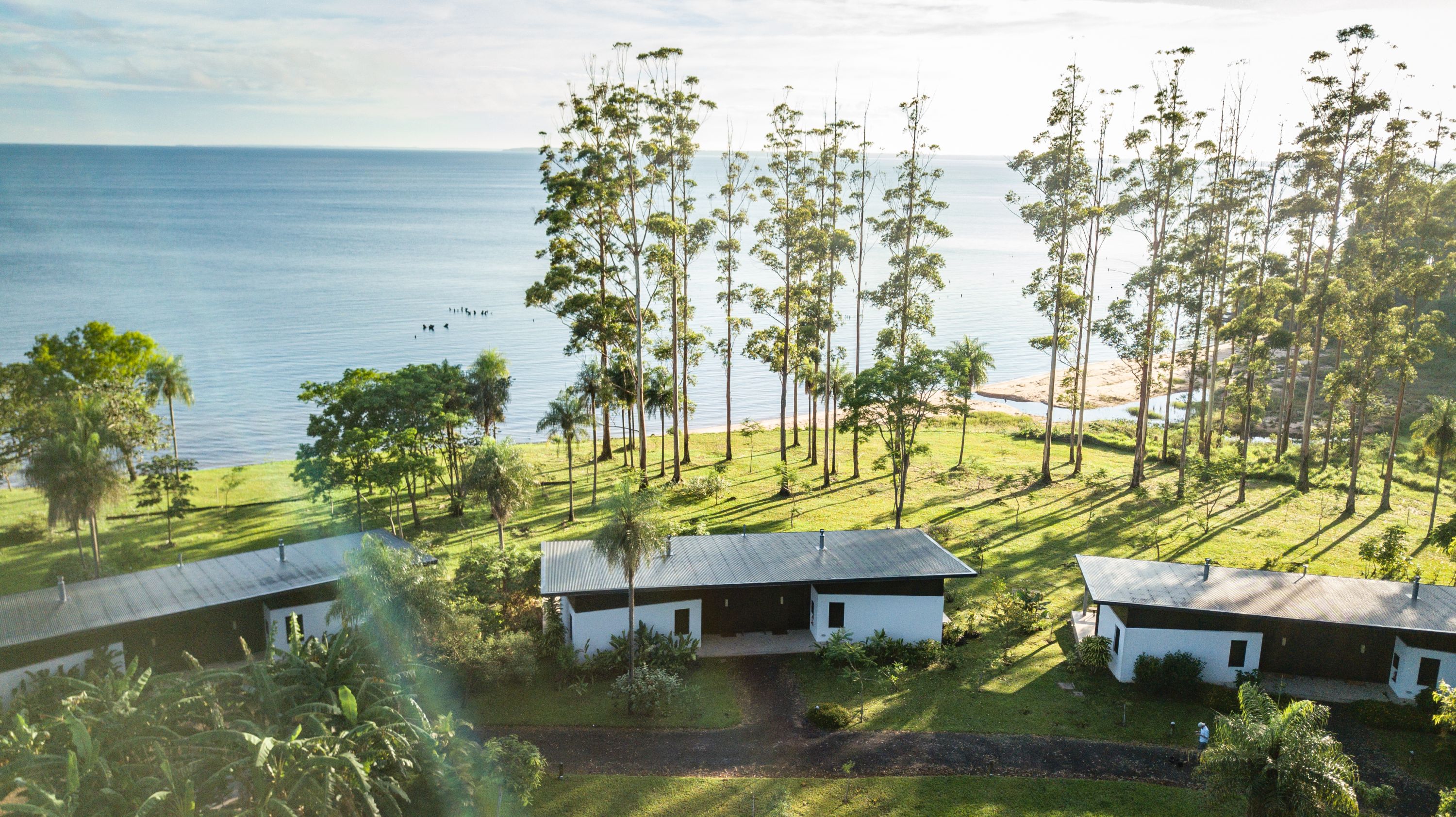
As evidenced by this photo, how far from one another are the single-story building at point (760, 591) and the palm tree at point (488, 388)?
1626 centimetres

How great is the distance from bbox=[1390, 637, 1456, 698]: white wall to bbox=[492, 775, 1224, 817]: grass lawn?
31.6 feet

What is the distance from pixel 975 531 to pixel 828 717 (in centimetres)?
1741

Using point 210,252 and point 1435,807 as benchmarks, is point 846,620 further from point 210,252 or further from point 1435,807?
point 210,252

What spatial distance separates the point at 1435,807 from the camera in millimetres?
18766

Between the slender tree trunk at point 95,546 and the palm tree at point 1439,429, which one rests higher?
the palm tree at point 1439,429

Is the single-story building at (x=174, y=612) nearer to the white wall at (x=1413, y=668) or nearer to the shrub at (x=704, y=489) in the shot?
the shrub at (x=704, y=489)

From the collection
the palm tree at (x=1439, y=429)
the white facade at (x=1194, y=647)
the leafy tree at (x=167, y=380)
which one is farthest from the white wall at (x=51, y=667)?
the palm tree at (x=1439, y=429)

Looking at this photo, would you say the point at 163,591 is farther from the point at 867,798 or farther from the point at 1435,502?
the point at 1435,502

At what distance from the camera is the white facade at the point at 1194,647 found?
24312 millimetres

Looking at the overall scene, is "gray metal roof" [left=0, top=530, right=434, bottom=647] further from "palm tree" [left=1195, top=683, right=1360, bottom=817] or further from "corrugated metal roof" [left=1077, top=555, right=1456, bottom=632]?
"corrugated metal roof" [left=1077, top=555, right=1456, bottom=632]

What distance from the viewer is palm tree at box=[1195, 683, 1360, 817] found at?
50.5ft

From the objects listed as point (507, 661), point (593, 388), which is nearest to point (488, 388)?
point (593, 388)

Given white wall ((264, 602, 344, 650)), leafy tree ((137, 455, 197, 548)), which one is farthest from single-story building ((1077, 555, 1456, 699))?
leafy tree ((137, 455, 197, 548))

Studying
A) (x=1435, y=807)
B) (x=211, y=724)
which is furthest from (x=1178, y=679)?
(x=211, y=724)
